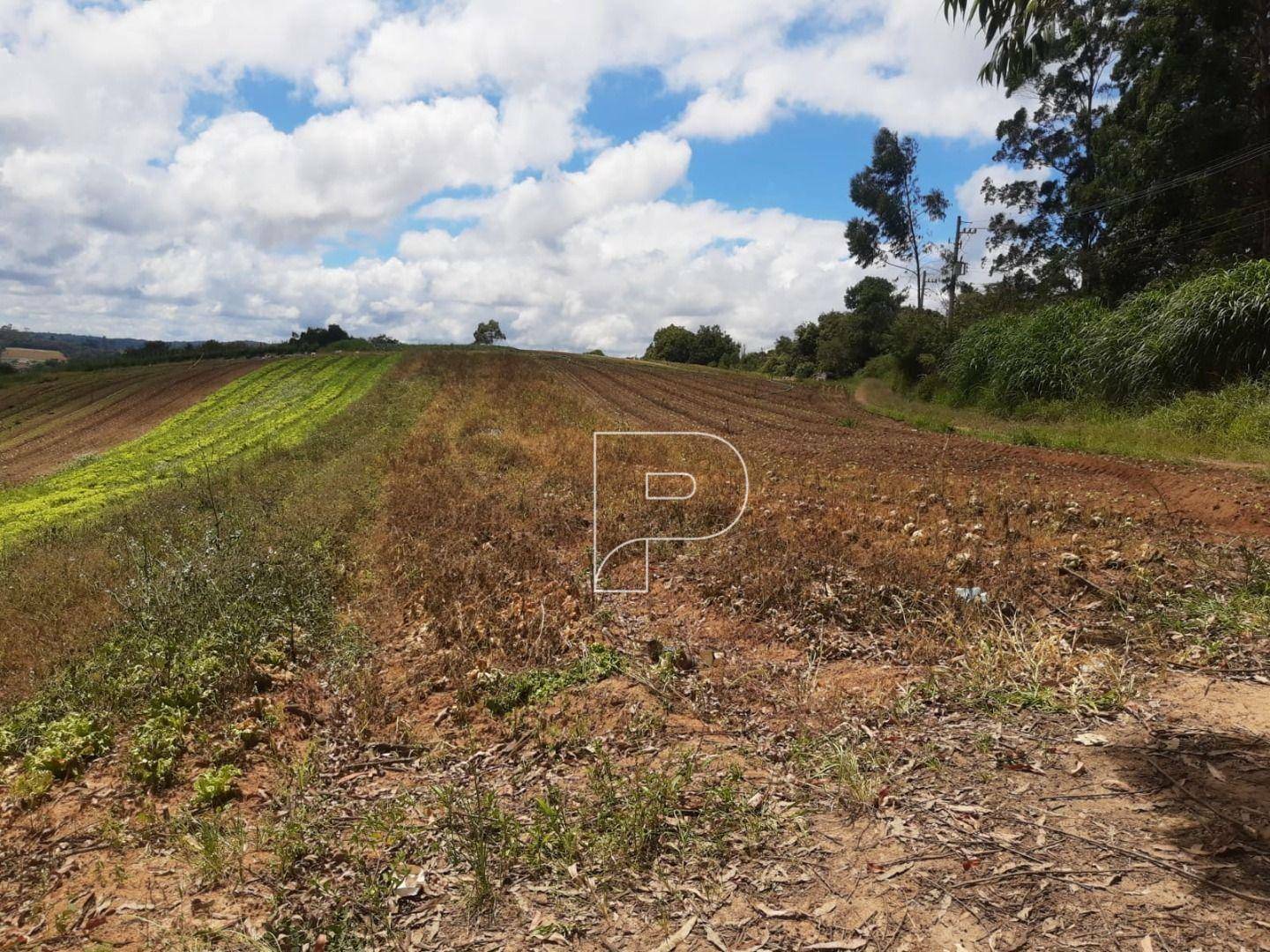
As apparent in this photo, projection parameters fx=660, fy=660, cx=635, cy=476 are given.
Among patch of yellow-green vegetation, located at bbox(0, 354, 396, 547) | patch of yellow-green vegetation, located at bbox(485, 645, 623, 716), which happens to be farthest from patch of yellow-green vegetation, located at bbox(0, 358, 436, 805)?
patch of yellow-green vegetation, located at bbox(0, 354, 396, 547)

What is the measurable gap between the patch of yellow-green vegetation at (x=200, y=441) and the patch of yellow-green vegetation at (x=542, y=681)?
8.98 metres

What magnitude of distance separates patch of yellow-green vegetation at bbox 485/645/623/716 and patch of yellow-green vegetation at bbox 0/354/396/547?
8976 millimetres

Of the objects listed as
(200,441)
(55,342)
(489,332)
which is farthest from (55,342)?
(200,441)

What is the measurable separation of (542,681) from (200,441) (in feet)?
56.2

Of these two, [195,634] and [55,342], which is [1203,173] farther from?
[55,342]

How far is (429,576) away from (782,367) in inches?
1443

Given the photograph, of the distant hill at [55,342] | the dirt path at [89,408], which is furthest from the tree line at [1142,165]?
the distant hill at [55,342]

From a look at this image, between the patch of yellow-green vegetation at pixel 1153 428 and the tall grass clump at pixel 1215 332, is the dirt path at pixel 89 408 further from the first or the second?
the tall grass clump at pixel 1215 332

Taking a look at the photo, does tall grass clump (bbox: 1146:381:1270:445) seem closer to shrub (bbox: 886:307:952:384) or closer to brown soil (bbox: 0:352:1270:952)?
brown soil (bbox: 0:352:1270:952)

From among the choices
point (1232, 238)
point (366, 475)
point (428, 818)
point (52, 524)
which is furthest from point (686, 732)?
point (1232, 238)

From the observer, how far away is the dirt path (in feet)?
61.2

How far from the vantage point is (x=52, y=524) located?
32.0 ft

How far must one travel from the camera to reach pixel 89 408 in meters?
25.6

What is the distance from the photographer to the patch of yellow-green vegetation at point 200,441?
36.6 feet
